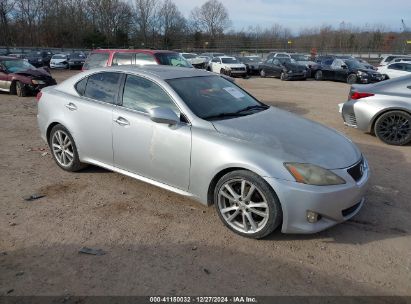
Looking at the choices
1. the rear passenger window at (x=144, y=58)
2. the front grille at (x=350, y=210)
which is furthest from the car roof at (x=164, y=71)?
the rear passenger window at (x=144, y=58)

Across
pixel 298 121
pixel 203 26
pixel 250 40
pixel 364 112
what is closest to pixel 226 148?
pixel 298 121

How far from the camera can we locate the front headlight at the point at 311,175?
11.3ft

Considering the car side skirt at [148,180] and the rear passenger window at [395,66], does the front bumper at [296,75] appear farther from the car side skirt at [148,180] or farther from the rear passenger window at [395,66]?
the car side skirt at [148,180]

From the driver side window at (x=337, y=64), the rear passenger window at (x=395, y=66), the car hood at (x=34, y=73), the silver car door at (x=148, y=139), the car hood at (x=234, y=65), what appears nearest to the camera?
the silver car door at (x=148, y=139)

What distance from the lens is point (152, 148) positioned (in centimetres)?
427

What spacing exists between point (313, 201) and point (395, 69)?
66.3 ft

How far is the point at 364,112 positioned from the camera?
748cm

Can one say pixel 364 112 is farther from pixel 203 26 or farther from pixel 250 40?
pixel 203 26

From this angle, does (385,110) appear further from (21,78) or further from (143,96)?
(21,78)

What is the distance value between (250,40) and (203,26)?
64.3 ft

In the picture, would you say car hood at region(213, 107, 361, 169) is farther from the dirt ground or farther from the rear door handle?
the rear door handle

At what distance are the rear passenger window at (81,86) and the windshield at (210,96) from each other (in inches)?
57.5

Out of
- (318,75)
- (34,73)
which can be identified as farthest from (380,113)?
(318,75)

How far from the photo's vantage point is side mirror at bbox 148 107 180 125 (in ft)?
13.0
